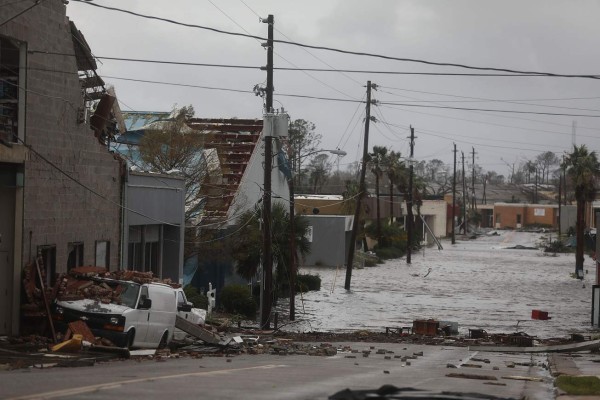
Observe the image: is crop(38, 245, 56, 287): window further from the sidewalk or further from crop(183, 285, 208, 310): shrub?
crop(183, 285, 208, 310): shrub

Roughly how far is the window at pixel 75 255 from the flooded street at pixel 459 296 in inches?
505

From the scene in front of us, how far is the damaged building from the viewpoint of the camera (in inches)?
882

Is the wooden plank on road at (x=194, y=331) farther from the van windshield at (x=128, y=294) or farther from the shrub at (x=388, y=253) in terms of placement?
the shrub at (x=388, y=253)

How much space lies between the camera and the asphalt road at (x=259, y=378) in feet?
40.7

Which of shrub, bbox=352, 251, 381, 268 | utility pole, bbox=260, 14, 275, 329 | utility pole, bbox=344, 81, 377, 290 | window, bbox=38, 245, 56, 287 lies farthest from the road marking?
shrub, bbox=352, 251, 381, 268

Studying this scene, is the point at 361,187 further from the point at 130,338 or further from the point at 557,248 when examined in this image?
the point at 557,248

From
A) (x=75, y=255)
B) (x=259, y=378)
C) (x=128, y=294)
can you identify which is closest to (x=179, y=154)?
(x=75, y=255)

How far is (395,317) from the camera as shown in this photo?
4450 cm

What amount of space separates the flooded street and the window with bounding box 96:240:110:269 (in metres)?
10.8

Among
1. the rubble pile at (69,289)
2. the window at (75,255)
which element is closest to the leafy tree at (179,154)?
the window at (75,255)

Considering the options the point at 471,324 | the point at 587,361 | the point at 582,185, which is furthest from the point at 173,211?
the point at 582,185

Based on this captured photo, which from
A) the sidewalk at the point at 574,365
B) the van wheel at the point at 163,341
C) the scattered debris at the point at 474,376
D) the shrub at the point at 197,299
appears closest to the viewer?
the scattered debris at the point at 474,376

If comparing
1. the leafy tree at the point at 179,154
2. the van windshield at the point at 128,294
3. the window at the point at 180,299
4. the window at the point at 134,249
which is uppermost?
the leafy tree at the point at 179,154

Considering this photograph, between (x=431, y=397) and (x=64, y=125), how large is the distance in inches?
679
